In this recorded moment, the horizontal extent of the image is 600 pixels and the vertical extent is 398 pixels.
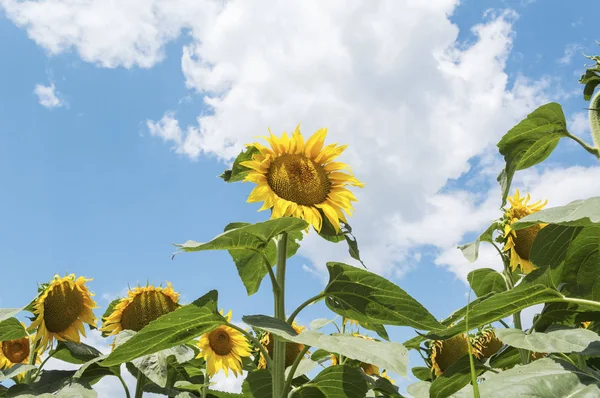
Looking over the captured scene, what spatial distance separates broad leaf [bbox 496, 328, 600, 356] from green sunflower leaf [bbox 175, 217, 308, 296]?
27.0 inches

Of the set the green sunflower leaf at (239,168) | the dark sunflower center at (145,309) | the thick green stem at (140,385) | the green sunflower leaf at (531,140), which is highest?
the green sunflower leaf at (531,140)

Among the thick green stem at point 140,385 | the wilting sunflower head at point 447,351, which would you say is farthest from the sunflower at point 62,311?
the wilting sunflower head at point 447,351

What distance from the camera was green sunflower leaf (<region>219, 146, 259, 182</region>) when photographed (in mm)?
2174

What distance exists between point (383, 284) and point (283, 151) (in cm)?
61

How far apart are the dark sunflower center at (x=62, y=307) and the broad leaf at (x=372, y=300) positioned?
162 centimetres

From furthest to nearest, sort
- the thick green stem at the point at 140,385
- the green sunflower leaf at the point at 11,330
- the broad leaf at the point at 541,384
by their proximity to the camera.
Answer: the green sunflower leaf at the point at 11,330, the thick green stem at the point at 140,385, the broad leaf at the point at 541,384

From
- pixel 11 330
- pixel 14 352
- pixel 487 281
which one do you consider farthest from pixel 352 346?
pixel 14 352

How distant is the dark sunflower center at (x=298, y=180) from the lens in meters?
2.06

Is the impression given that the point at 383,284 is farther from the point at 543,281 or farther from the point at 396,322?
the point at 543,281

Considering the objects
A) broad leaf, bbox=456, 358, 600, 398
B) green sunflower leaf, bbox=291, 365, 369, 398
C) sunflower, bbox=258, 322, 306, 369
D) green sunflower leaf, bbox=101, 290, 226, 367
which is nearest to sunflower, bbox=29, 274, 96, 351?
sunflower, bbox=258, 322, 306, 369

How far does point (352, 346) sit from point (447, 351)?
166cm

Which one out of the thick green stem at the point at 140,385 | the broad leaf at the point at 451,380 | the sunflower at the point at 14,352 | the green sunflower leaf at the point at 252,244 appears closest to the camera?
the green sunflower leaf at the point at 252,244

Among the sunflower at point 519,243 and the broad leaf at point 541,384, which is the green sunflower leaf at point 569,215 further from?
the sunflower at point 519,243

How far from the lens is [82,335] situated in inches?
122
